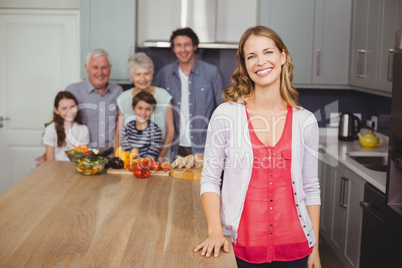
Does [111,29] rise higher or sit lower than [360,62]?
higher

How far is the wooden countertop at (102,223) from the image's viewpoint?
1489mm

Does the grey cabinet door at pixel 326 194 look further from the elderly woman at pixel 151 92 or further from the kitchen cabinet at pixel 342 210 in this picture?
the elderly woman at pixel 151 92

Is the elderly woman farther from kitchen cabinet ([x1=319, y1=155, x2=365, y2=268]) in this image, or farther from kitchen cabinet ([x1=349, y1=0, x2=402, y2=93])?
kitchen cabinet ([x1=349, y1=0, x2=402, y2=93])

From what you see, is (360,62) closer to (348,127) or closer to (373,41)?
(373,41)

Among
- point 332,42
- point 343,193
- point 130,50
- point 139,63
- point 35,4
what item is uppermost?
point 35,4

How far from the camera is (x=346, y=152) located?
3486mm

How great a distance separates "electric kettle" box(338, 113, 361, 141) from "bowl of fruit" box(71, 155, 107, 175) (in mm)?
2183

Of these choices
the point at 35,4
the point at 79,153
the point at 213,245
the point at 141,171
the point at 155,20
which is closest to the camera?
the point at 213,245

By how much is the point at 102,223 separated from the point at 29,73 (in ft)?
10.1

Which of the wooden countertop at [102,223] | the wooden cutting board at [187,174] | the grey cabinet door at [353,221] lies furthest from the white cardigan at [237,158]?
the grey cabinet door at [353,221]

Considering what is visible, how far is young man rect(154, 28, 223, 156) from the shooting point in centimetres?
383

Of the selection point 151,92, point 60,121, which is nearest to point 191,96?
point 151,92

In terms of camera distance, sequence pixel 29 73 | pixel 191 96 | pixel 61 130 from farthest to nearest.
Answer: pixel 29 73 < pixel 191 96 < pixel 61 130

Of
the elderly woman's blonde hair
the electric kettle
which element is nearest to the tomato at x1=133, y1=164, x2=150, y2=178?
the elderly woman's blonde hair
